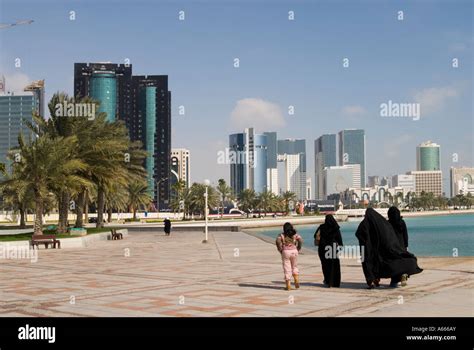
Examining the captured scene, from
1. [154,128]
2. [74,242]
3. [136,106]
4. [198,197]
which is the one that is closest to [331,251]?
[74,242]

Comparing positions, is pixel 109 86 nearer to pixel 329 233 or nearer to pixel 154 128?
pixel 154 128

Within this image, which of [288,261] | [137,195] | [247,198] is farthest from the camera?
[247,198]

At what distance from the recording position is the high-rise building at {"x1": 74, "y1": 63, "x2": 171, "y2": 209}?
194500 millimetres

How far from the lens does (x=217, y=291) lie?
11.6 meters

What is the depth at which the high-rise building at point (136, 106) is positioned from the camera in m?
194

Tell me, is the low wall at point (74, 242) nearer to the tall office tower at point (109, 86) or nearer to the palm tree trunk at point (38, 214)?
the palm tree trunk at point (38, 214)

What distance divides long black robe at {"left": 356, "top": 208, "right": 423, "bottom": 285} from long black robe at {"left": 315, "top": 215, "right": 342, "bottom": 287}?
27.7 inches

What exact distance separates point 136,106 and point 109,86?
11.1m
